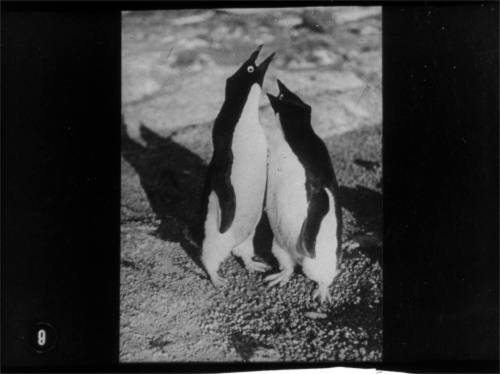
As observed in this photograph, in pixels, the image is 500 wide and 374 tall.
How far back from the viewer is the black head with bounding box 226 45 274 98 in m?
1.61

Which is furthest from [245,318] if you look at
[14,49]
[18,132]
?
[14,49]

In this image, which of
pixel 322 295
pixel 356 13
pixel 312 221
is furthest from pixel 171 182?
pixel 356 13

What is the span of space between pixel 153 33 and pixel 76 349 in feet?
2.87

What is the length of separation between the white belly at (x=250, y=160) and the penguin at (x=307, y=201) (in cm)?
5

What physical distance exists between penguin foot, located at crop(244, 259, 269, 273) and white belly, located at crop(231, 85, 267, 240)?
0.12 meters

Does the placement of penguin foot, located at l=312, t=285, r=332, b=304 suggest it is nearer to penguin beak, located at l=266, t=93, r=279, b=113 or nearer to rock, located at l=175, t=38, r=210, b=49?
penguin beak, located at l=266, t=93, r=279, b=113

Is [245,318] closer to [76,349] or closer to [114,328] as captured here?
[114,328]

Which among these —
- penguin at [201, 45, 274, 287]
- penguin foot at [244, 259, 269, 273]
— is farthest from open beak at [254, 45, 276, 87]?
penguin foot at [244, 259, 269, 273]

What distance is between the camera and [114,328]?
5.36 feet

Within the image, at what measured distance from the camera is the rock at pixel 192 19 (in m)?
1.63

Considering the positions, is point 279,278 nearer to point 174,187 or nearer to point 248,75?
→ point 174,187

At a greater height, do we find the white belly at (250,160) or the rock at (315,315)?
the white belly at (250,160)

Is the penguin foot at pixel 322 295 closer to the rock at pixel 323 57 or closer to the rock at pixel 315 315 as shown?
the rock at pixel 315 315

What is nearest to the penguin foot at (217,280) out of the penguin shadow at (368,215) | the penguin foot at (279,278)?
the penguin foot at (279,278)
